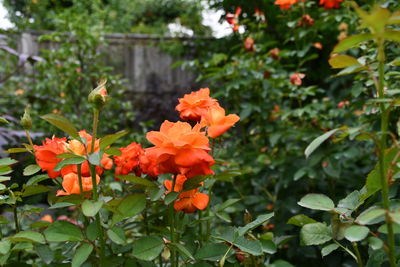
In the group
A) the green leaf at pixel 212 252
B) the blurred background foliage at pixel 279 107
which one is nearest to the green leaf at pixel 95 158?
the green leaf at pixel 212 252

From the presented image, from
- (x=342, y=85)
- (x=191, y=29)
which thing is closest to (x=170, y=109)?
(x=191, y=29)

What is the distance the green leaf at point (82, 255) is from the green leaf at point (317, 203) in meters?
0.31

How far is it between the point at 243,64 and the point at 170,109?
2.11m

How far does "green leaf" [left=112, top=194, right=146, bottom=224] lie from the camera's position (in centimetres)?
58

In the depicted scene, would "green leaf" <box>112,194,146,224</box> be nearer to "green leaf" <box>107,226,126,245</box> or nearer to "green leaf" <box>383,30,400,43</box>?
"green leaf" <box>107,226,126,245</box>

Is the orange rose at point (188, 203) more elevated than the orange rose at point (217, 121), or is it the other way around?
the orange rose at point (217, 121)

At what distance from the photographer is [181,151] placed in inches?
22.3

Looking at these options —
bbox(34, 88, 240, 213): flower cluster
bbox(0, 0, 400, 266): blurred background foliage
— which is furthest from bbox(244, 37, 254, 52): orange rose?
bbox(34, 88, 240, 213): flower cluster

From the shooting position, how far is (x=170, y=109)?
3920 millimetres

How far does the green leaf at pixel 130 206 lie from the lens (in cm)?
58

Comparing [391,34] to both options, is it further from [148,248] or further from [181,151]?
[148,248]

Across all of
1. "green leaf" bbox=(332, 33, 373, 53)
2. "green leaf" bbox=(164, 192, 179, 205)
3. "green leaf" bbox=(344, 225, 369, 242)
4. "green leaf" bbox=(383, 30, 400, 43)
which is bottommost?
"green leaf" bbox=(164, 192, 179, 205)

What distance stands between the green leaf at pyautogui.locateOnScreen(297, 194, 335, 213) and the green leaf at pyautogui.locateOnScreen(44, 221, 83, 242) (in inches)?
13.0

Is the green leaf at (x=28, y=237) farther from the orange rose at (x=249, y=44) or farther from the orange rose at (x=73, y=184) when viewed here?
the orange rose at (x=249, y=44)
